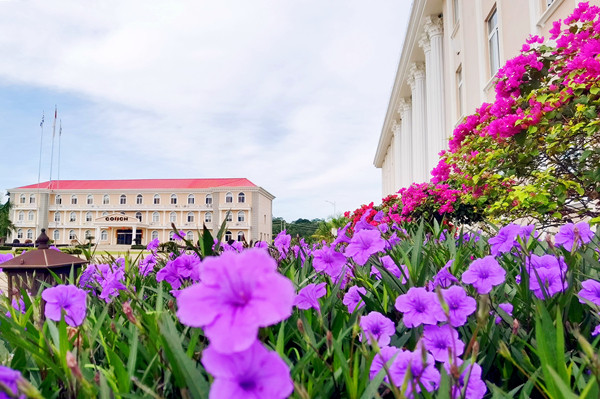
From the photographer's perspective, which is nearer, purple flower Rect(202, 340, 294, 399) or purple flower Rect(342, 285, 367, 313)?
purple flower Rect(202, 340, 294, 399)

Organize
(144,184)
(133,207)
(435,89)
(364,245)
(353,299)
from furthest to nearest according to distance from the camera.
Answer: (144,184) < (133,207) < (435,89) < (364,245) < (353,299)

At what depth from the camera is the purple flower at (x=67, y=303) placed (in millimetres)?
878

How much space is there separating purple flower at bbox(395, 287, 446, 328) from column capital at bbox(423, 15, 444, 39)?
46.1ft

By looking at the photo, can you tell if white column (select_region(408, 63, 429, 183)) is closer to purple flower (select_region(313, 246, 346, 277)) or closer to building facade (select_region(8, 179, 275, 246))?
purple flower (select_region(313, 246, 346, 277))

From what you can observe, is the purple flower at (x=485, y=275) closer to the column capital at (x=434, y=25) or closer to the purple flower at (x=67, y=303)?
the purple flower at (x=67, y=303)

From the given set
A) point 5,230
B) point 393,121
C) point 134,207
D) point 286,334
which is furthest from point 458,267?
point 134,207

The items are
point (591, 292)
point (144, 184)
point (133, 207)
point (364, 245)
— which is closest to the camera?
point (591, 292)

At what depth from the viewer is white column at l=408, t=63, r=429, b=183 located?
14402mm

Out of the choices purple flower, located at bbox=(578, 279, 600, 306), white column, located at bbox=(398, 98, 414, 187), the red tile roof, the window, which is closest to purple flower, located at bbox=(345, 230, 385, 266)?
purple flower, located at bbox=(578, 279, 600, 306)

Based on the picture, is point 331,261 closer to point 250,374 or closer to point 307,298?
point 307,298

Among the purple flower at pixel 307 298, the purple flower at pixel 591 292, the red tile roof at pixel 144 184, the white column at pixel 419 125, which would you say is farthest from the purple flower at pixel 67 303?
the red tile roof at pixel 144 184

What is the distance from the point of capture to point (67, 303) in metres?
0.91

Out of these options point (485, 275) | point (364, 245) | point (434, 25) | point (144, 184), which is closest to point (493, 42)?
point (434, 25)

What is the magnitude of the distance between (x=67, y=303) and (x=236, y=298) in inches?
28.0
